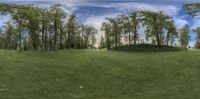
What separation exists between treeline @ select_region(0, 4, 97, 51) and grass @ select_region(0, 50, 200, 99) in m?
22.7

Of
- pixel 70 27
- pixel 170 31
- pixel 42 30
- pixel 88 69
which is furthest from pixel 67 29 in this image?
pixel 88 69

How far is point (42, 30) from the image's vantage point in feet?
314

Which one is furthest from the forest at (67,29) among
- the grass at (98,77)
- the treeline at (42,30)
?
the grass at (98,77)

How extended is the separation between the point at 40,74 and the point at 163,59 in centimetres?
2925

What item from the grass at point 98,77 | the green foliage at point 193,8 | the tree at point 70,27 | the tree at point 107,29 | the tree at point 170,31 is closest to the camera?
the grass at point 98,77

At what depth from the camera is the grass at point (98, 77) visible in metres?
37.4

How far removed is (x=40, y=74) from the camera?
49.1 m

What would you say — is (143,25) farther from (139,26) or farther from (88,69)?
(88,69)

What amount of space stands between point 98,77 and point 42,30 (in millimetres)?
48533

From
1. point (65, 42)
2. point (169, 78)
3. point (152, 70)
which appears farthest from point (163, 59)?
point (65, 42)

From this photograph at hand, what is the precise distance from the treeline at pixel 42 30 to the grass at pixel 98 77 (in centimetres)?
2269

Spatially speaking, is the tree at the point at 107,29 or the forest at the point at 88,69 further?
the tree at the point at 107,29

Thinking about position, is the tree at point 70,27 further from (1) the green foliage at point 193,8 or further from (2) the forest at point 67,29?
(1) the green foliage at point 193,8

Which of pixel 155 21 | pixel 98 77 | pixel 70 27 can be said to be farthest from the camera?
pixel 70 27
